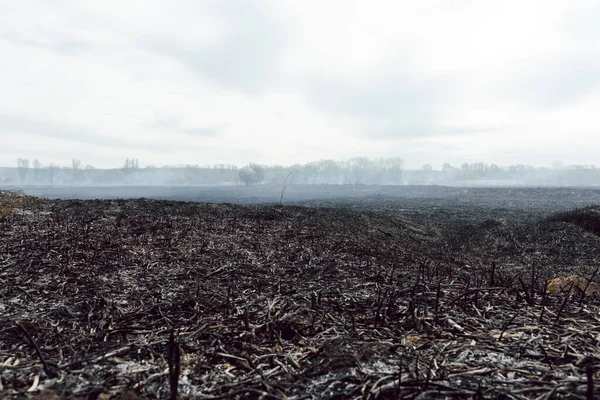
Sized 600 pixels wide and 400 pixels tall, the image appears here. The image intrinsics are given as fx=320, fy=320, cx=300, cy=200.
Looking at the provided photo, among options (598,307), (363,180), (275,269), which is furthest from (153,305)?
(363,180)

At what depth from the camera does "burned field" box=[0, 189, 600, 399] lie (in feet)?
9.07

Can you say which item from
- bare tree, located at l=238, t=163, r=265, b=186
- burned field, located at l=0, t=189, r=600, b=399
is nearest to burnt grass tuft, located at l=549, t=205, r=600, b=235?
burned field, located at l=0, t=189, r=600, b=399

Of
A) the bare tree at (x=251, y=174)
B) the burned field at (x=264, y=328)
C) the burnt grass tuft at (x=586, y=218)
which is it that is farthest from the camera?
the bare tree at (x=251, y=174)

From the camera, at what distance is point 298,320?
14.2 ft

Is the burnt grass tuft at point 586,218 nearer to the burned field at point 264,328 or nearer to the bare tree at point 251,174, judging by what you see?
the burned field at point 264,328

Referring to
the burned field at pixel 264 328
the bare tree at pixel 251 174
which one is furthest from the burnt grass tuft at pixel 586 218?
the bare tree at pixel 251 174

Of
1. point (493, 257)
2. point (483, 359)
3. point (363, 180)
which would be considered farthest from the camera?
point (363, 180)

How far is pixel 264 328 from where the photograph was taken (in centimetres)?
413

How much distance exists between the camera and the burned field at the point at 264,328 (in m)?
2.76

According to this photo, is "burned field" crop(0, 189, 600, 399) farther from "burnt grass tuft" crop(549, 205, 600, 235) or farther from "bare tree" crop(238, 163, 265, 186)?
"bare tree" crop(238, 163, 265, 186)

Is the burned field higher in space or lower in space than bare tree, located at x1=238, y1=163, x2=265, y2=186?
lower

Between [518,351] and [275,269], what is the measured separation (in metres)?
5.49

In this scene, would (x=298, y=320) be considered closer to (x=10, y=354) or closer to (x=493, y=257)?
(x=10, y=354)

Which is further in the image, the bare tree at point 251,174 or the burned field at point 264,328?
the bare tree at point 251,174
